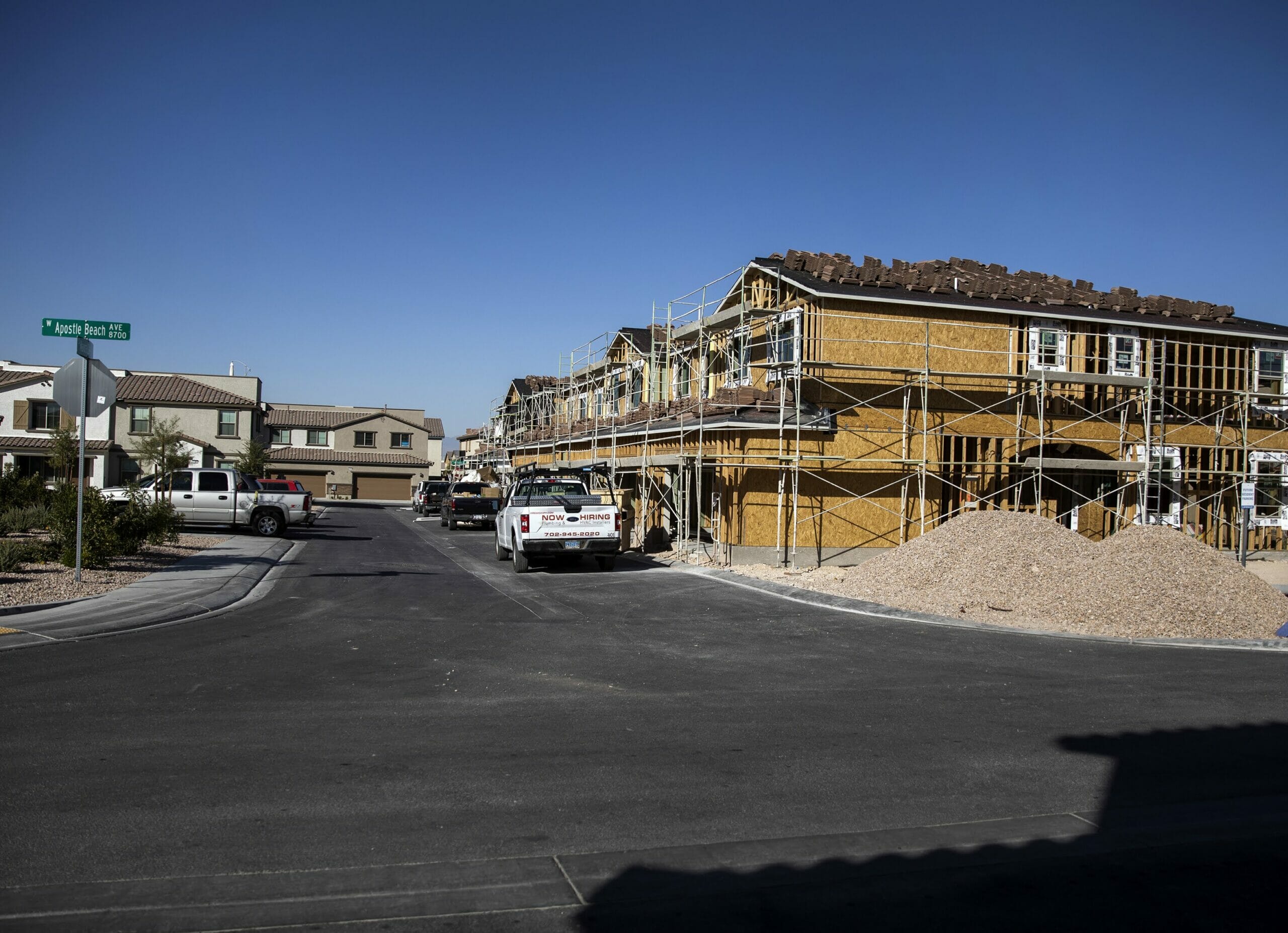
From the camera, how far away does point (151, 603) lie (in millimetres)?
13156

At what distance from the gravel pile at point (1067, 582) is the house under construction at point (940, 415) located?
13.0 ft

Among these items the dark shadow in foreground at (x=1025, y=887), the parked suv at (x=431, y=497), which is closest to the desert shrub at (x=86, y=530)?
the dark shadow in foreground at (x=1025, y=887)

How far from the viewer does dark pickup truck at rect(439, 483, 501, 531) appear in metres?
35.8

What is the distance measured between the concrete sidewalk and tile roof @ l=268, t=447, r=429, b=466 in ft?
182

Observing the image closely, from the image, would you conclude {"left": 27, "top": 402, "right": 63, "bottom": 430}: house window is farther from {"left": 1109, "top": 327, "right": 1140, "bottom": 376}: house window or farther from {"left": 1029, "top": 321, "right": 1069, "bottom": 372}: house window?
{"left": 1109, "top": 327, "right": 1140, "bottom": 376}: house window

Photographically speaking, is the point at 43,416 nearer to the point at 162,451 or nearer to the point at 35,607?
the point at 162,451

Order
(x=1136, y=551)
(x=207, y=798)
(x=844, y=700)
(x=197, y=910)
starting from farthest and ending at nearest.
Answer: (x=1136, y=551), (x=844, y=700), (x=207, y=798), (x=197, y=910)

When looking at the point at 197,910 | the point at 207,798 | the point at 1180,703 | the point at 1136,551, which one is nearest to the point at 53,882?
the point at 197,910

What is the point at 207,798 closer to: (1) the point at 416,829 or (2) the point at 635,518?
(1) the point at 416,829

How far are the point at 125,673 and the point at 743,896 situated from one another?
22.2 feet

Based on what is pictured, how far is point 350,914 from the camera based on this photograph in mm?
4277

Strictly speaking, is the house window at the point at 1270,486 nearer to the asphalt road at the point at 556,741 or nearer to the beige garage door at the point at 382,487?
the asphalt road at the point at 556,741

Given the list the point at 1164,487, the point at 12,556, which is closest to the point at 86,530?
the point at 12,556

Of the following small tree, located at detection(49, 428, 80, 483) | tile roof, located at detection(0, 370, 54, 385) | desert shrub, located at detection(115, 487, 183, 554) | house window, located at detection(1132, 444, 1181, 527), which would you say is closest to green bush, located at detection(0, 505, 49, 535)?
desert shrub, located at detection(115, 487, 183, 554)
